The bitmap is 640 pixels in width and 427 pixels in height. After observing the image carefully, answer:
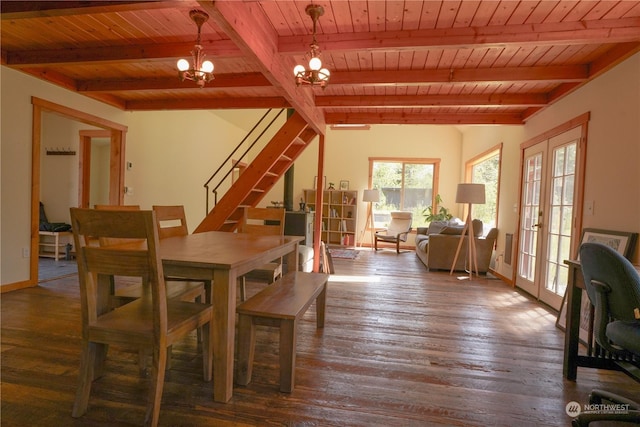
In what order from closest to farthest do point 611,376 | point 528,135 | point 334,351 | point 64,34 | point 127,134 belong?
point 611,376
point 334,351
point 64,34
point 528,135
point 127,134

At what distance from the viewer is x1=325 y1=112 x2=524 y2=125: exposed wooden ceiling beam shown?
15.4 ft

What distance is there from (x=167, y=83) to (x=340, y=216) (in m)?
5.28

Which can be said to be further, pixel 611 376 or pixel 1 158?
pixel 1 158

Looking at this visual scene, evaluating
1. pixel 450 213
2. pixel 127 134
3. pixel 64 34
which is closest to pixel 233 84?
pixel 64 34

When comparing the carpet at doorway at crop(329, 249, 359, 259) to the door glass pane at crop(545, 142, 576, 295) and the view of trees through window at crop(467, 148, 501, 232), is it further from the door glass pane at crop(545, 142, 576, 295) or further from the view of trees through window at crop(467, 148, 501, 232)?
the door glass pane at crop(545, 142, 576, 295)

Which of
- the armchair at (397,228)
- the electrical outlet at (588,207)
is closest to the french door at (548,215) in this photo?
the electrical outlet at (588,207)

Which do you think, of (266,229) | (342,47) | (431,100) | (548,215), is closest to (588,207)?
(548,215)

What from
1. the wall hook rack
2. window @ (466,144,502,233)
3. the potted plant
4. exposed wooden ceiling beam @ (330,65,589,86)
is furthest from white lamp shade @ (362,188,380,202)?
the wall hook rack

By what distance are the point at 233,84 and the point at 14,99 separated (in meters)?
2.29

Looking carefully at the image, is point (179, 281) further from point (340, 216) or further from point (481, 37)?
point (340, 216)

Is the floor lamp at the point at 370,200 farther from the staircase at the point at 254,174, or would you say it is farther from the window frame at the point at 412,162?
the staircase at the point at 254,174

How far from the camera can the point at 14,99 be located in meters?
3.43

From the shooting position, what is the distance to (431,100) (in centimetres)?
404

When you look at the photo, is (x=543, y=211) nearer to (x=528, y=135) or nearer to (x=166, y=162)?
(x=528, y=135)
